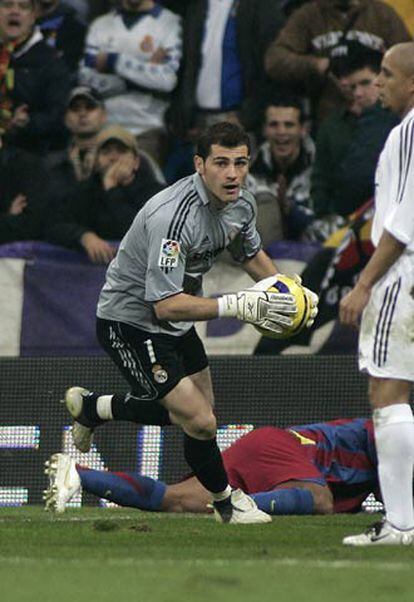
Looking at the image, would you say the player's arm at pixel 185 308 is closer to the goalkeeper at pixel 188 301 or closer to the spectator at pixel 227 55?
the goalkeeper at pixel 188 301

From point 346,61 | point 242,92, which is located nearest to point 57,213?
point 242,92

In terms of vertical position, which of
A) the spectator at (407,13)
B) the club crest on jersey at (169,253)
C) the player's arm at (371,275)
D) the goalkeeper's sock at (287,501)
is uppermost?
the spectator at (407,13)

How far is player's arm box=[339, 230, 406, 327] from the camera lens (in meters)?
6.03

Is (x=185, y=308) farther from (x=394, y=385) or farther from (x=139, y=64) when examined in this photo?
(x=139, y=64)

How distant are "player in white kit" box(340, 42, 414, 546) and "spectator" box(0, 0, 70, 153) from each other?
20.0 ft

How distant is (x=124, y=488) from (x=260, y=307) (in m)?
1.21

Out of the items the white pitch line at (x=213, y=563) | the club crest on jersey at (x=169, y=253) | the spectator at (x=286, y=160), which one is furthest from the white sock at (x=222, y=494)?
the spectator at (x=286, y=160)

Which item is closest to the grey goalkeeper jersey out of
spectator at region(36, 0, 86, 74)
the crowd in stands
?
the crowd in stands

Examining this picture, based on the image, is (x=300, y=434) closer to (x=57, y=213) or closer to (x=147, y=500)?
(x=147, y=500)

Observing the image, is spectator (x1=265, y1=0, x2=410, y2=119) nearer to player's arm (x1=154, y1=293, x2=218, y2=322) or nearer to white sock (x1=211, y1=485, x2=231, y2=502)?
player's arm (x1=154, y1=293, x2=218, y2=322)

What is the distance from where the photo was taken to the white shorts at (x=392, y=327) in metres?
6.08

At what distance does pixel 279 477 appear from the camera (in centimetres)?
798

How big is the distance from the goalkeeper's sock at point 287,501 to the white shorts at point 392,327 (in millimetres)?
1834

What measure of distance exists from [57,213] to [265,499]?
425 cm
